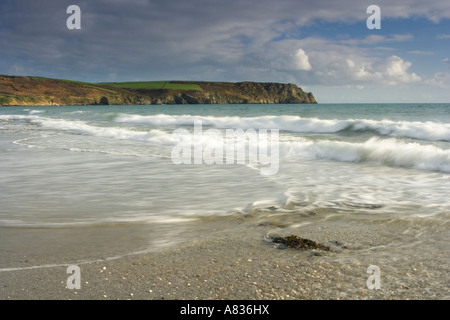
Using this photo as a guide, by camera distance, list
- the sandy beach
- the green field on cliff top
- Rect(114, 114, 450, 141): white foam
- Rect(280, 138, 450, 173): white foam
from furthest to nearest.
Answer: the green field on cliff top < Rect(114, 114, 450, 141): white foam < Rect(280, 138, 450, 173): white foam < the sandy beach

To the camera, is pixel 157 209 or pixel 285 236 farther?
pixel 157 209

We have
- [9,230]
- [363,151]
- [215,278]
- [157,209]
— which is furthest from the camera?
[363,151]

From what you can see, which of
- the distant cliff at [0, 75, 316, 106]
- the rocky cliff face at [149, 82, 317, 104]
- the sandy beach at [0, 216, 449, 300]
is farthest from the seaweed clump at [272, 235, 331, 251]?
the rocky cliff face at [149, 82, 317, 104]

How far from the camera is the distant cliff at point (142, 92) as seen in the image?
120438 mm

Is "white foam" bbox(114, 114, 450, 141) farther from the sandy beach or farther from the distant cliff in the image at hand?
the distant cliff

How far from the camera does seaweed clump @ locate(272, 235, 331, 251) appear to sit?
13.2ft

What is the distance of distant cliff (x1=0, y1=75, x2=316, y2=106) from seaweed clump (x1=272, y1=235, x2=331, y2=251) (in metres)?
123

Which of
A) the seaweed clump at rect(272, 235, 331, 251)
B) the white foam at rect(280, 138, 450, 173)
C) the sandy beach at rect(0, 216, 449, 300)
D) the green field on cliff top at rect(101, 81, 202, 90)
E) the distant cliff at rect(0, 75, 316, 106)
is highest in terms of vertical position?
the green field on cliff top at rect(101, 81, 202, 90)

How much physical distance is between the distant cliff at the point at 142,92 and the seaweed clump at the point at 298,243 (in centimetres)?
12330

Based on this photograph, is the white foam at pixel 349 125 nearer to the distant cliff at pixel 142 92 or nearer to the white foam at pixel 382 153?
→ the white foam at pixel 382 153

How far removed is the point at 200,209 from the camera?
5.70m
